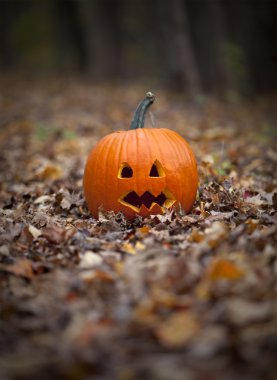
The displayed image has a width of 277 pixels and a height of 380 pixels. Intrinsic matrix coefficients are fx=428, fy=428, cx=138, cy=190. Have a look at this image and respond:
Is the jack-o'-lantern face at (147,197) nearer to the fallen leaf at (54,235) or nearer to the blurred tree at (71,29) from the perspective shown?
the fallen leaf at (54,235)

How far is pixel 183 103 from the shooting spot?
36.4 ft

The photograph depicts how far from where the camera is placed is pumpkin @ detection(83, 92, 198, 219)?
373 centimetres

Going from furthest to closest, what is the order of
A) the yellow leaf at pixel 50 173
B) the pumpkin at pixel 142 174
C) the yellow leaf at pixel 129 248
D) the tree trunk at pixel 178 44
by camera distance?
the tree trunk at pixel 178 44, the yellow leaf at pixel 50 173, the pumpkin at pixel 142 174, the yellow leaf at pixel 129 248

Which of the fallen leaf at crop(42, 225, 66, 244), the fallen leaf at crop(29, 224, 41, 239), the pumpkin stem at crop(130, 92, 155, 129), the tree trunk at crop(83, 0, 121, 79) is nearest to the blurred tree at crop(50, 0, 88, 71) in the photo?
the tree trunk at crop(83, 0, 121, 79)

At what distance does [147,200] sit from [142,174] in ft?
1.01

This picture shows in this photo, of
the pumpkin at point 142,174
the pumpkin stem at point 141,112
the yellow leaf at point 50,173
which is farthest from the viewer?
the yellow leaf at point 50,173

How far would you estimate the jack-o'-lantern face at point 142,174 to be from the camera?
3727 mm

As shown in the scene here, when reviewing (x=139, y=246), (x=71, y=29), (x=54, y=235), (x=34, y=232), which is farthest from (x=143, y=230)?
(x=71, y=29)

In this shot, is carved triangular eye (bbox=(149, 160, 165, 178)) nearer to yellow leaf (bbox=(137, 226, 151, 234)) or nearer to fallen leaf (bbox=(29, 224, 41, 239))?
yellow leaf (bbox=(137, 226, 151, 234))

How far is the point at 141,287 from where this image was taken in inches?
96.0

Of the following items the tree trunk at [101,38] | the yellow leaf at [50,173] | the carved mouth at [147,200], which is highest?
the tree trunk at [101,38]

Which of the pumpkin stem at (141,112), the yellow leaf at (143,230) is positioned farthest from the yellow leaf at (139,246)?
the pumpkin stem at (141,112)

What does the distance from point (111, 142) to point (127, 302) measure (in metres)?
1.85

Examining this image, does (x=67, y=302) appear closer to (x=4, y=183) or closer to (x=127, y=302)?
(x=127, y=302)
